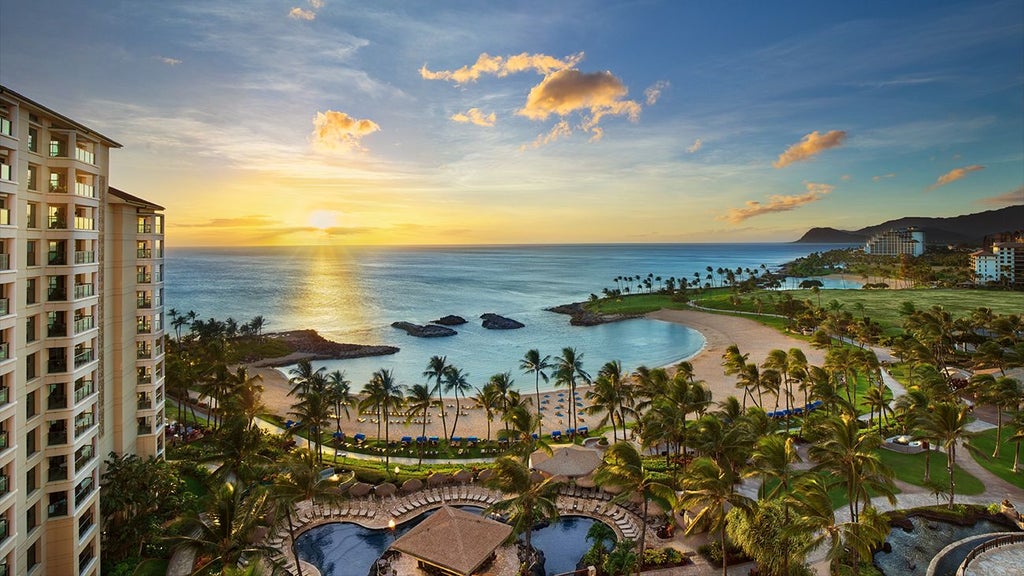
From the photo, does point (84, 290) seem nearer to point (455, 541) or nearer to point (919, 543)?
point (455, 541)

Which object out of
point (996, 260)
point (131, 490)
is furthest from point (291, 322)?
point (996, 260)

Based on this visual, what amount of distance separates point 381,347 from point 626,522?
229 ft

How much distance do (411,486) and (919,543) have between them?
89.1ft

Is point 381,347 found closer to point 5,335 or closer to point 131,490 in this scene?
point 131,490

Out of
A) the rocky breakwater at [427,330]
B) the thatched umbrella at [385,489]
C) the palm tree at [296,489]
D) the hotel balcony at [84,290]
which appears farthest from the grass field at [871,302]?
the hotel balcony at [84,290]

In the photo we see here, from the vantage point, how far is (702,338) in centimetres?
9675

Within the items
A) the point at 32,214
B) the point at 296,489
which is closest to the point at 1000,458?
the point at 296,489

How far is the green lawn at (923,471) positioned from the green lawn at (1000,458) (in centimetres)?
169

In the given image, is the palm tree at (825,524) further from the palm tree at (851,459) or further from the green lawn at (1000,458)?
the green lawn at (1000,458)

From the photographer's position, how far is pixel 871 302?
110 m

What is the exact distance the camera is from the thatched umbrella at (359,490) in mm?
32344

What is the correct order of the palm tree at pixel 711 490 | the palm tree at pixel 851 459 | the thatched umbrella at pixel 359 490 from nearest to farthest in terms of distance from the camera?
the palm tree at pixel 711 490, the palm tree at pixel 851 459, the thatched umbrella at pixel 359 490

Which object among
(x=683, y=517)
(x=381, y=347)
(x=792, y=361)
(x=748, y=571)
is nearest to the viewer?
(x=748, y=571)

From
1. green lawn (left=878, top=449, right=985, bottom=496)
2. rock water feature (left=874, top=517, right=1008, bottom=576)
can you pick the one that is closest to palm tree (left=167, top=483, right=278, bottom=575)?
rock water feature (left=874, top=517, right=1008, bottom=576)
